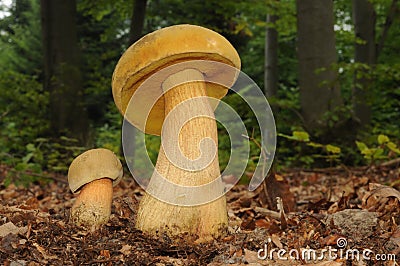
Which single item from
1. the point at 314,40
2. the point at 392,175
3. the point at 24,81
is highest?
the point at 314,40

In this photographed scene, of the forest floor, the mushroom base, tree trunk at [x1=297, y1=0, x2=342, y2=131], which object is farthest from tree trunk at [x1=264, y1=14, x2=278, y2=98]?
the mushroom base

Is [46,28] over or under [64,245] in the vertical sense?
over

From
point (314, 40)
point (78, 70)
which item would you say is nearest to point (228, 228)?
point (314, 40)

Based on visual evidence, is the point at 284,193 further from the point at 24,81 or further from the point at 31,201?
the point at 24,81

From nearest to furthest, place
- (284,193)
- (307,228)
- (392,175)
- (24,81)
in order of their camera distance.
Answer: (307,228) → (284,193) → (392,175) → (24,81)

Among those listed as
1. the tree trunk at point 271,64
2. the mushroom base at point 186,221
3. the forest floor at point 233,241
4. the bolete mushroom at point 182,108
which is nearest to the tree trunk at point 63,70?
the tree trunk at point 271,64

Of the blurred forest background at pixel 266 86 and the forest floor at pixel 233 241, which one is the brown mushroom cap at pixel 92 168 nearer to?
the forest floor at pixel 233 241

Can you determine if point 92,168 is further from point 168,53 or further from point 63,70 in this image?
point 63,70
